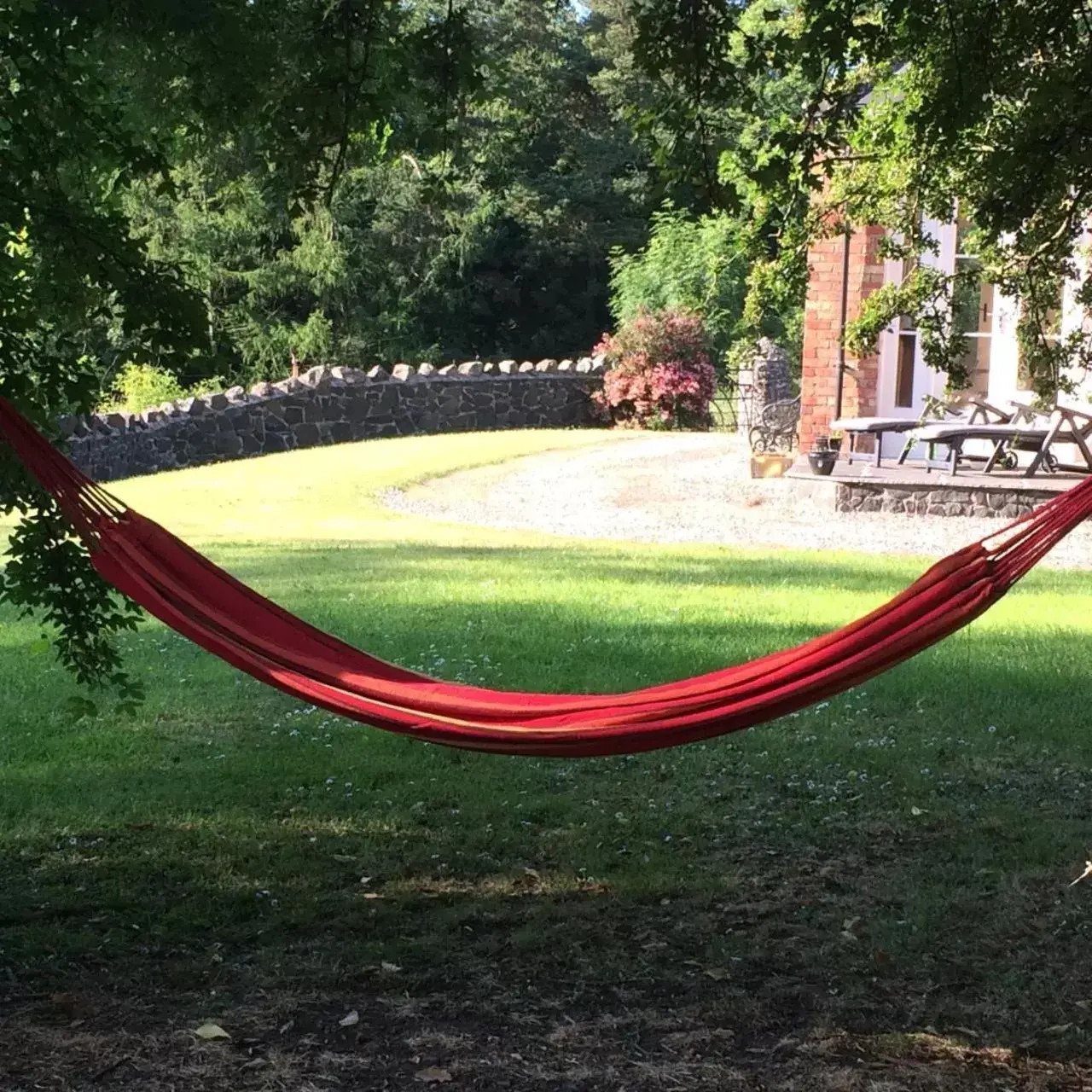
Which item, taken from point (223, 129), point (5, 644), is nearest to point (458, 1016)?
point (223, 129)

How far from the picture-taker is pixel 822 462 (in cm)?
932

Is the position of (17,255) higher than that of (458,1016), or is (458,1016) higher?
(17,255)

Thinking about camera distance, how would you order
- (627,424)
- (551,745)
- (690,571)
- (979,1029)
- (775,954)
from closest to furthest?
(551,745)
(979,1029)
(775,954)
(690,571)
(627,424)

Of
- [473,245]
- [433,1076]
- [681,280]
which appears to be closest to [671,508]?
[433,1076]

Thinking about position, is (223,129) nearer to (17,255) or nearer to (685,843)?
→ (17,255)

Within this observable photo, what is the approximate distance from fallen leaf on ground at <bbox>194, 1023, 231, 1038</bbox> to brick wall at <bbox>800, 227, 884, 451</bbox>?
8265mm

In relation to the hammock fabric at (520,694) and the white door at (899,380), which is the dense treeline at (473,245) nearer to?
the white door at (899,380)

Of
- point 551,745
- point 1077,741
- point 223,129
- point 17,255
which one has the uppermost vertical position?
point 223,129

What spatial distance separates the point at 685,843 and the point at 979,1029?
1.05 m

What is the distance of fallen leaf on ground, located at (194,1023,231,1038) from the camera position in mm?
2527

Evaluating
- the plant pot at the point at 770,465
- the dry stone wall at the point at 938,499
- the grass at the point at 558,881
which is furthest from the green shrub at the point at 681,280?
the grass at the point at 558,881

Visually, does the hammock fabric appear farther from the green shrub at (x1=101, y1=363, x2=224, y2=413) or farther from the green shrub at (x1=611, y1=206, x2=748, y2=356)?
the green shrub at (x1=611, y1=206, x2=748, y2=356)

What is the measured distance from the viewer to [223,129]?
333 cm

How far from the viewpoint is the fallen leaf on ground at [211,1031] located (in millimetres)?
2527
